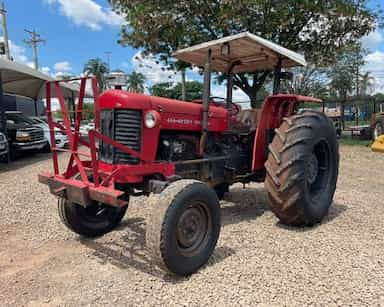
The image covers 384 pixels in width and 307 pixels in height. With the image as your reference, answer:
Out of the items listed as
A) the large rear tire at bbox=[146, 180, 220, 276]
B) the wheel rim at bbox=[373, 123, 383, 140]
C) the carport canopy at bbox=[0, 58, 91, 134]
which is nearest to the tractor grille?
the large rear tire at bbox=[146, 180, 220, 276]

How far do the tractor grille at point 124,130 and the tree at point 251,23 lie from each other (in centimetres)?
856

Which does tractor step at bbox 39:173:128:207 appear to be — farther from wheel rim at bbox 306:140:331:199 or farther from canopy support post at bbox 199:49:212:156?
wheel rim at bbox 306:140:331:199

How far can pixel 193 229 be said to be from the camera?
3.11 metres

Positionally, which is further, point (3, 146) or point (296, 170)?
point (3, 146)

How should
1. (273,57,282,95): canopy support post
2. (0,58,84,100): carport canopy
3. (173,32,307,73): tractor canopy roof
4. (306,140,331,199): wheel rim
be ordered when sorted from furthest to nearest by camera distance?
(0,58,84,100): carport canopy < (273,57,282,95): canopy support post < (306,140,331,199): wheel rim < (173,32,307,73): tractor canopy roof

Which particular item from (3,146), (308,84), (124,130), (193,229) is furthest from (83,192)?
(308,84)

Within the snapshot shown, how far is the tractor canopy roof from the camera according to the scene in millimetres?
4004

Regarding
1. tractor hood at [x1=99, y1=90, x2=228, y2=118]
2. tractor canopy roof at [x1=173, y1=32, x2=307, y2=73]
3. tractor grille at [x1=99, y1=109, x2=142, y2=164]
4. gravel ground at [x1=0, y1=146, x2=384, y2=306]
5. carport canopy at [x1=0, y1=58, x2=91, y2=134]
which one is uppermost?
carport canopy at [x1=0, y1=58, x2=91, y2=134]

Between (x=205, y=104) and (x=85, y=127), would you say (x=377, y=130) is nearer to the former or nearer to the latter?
(x=205, y=104)

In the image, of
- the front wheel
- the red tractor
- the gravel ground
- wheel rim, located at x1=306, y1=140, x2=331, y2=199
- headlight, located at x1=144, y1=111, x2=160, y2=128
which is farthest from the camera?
wheel rim, located at x1=306, y1=140, x2=331, y2=199

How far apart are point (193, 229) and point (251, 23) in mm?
10495

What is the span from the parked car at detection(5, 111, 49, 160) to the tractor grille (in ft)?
30.2

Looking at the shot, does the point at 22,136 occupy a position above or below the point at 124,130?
below

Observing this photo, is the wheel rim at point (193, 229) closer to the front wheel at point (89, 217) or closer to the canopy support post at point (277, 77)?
the front wheel at point (89, 217)
